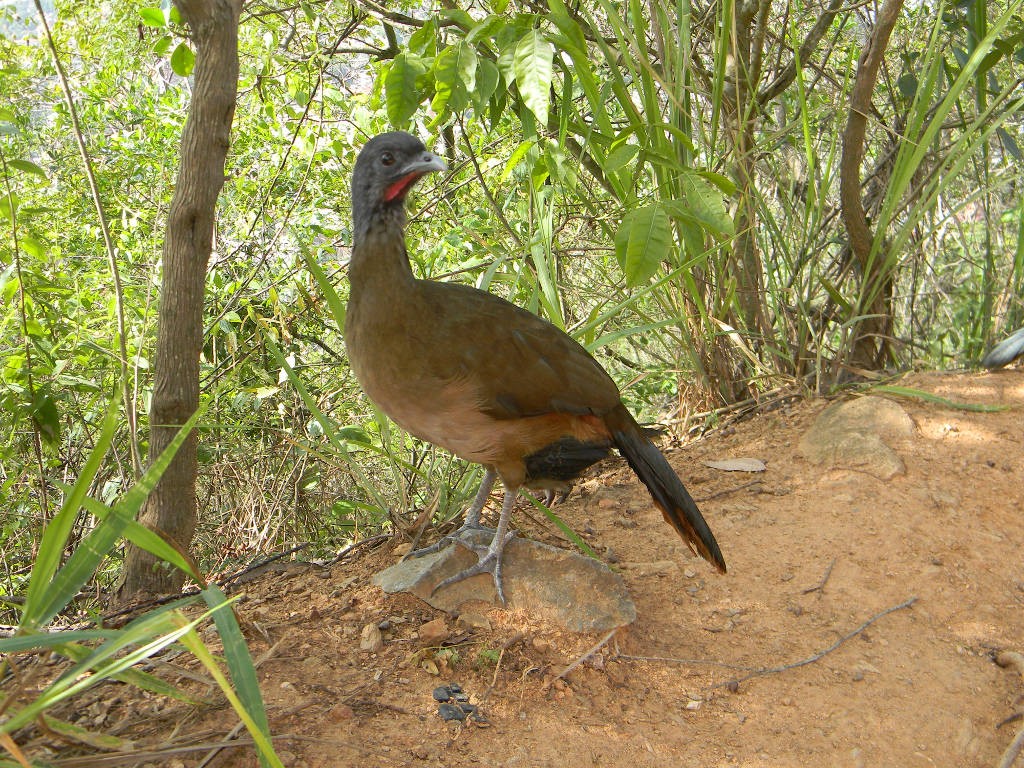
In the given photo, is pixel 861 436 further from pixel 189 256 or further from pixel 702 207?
pixel 189 256

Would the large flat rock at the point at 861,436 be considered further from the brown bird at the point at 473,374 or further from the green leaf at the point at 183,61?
the green leaf at the point at 183,61

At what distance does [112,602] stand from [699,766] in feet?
7.38

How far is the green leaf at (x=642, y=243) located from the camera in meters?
2.41

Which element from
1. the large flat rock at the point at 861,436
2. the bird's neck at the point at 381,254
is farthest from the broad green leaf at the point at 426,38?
the large flat rock at the point at 861,436

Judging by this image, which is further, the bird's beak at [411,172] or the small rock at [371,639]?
the bird's beak at [411,172]

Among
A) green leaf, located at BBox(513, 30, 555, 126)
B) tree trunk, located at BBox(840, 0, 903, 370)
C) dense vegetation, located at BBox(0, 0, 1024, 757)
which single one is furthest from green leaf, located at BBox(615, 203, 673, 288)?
tree trunk, located at BBox(840, 0, 903, 370)

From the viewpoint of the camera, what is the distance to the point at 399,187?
2789mm

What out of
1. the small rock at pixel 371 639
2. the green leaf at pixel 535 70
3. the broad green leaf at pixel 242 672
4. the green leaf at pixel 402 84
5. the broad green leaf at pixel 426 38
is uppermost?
the broad green leaf at pixel 426 38

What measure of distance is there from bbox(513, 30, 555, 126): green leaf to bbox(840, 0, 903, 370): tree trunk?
2.27 meters

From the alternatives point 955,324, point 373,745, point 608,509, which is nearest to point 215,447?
point 608,509

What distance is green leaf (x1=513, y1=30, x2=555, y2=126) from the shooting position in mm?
2375

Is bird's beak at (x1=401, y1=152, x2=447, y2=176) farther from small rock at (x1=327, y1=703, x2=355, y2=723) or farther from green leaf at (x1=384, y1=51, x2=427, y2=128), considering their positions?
small rock at (x1=327, y1=703, x2=355, y2=723)

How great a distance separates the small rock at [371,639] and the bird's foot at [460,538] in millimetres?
440

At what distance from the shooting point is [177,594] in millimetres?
2941
